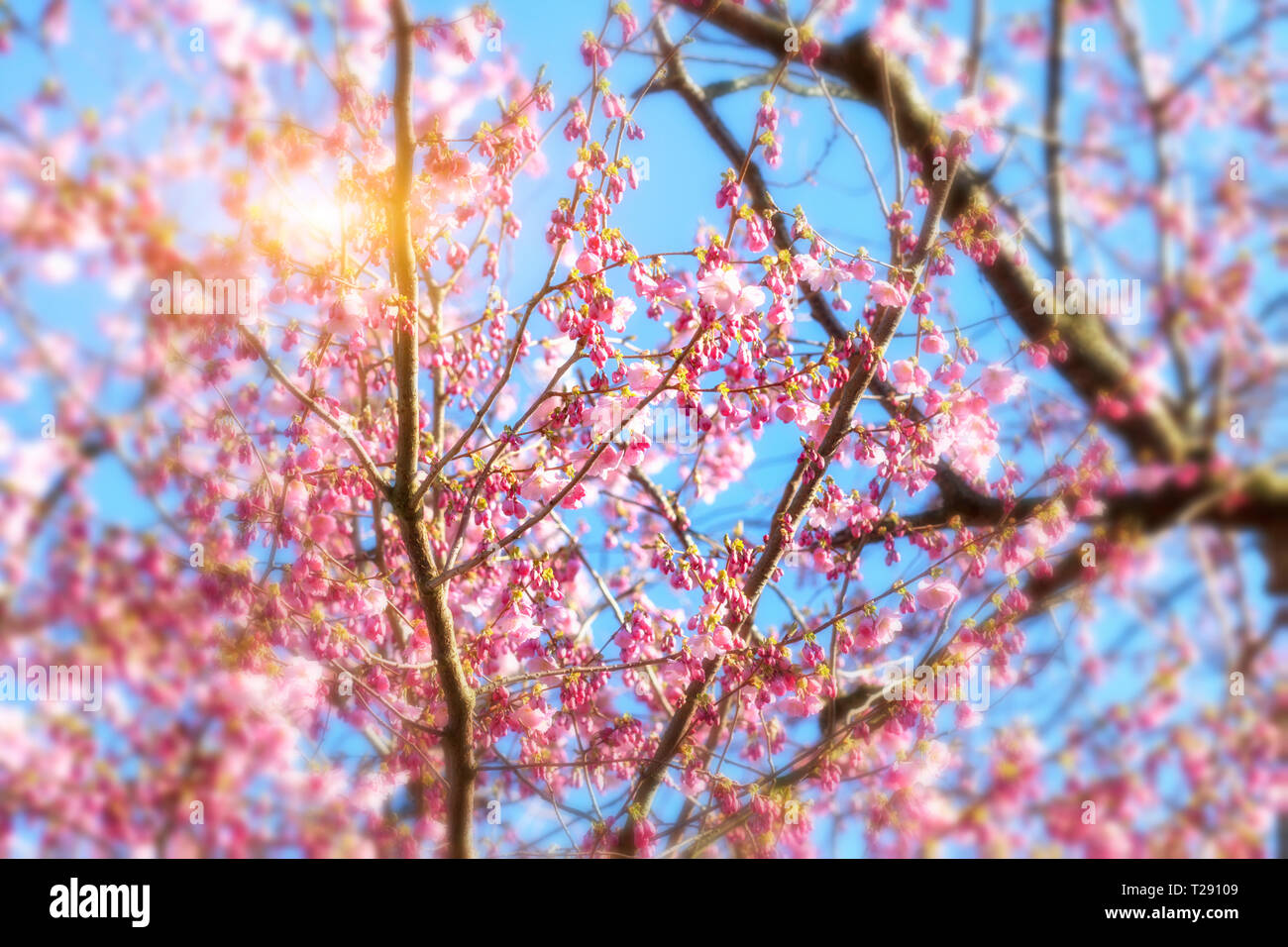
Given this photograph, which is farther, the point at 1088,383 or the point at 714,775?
the point at 1088,383

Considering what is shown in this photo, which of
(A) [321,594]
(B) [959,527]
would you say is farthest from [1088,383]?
(A) [321,594]

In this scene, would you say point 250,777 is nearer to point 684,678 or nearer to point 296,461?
point 296,461

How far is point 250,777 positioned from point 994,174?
12.4 feet

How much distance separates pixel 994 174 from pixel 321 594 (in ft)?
9.87

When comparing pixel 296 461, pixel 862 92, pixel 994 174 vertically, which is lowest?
pixel 296 461

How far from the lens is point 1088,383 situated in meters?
3.36
